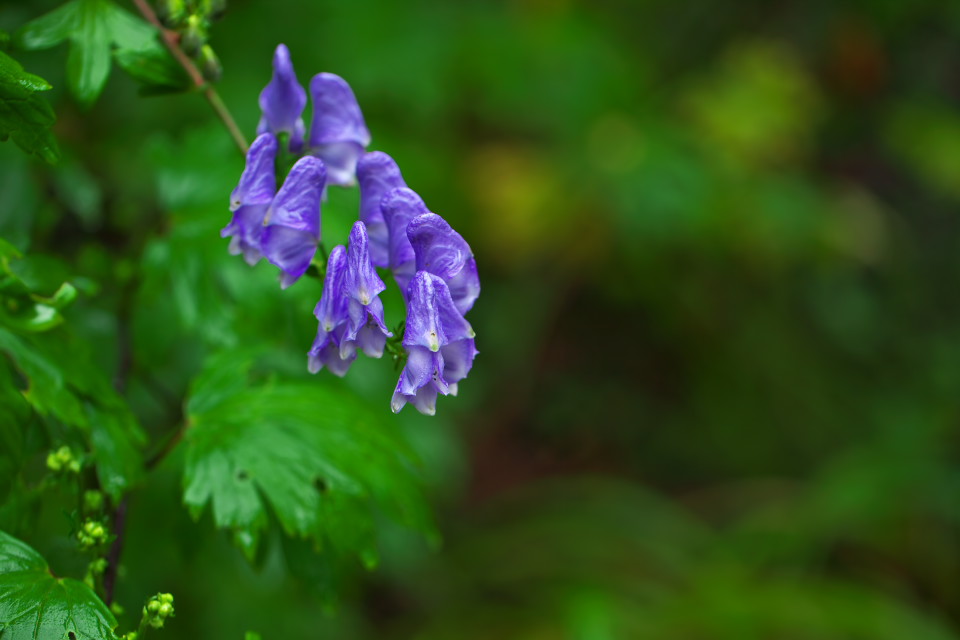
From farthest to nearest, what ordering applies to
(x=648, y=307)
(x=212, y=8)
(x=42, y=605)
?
(x=648, y=307) < (x=212, y=8) < (x=42, y=605)

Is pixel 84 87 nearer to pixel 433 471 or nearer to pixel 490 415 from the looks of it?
pixel 433 471

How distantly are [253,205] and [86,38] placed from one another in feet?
1.40

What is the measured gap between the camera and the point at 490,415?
4543 millimetres

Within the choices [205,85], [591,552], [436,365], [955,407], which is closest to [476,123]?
[591,552]

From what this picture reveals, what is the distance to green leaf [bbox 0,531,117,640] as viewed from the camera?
3.12 feet

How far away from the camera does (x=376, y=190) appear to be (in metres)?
1.24

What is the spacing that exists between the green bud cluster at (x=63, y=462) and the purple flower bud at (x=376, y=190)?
1.59 ft

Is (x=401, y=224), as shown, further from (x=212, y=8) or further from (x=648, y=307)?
(x=648, y=307)

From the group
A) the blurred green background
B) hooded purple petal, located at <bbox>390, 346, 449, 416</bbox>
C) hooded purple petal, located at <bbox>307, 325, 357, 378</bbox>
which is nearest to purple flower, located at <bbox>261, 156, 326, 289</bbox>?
hooded purple petal, located at <bbox>307, 325, 357, 378</bbox>

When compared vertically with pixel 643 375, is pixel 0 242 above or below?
below

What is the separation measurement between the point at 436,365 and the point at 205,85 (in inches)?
24.8

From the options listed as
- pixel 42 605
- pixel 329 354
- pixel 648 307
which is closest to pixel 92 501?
pixel 42 605

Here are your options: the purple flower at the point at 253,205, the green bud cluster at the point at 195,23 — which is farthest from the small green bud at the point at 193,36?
the purple flower at the point at 253,205

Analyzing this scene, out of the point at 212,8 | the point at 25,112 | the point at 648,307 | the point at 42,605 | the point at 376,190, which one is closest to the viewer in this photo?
the point at 42,605
